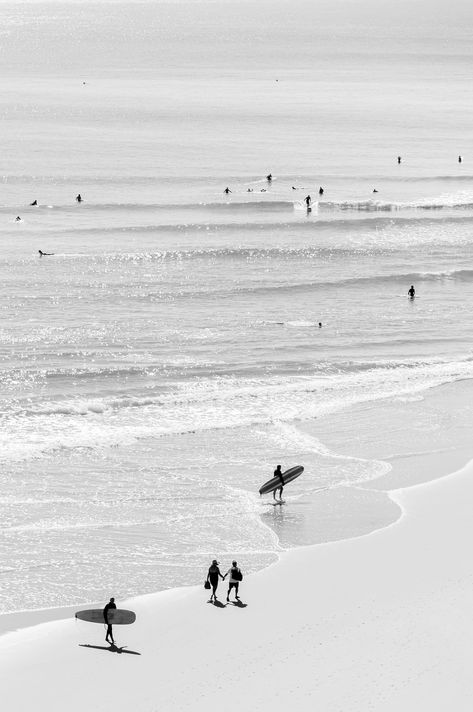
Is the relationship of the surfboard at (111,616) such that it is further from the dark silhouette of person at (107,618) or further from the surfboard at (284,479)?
the surfboard at (284,479)

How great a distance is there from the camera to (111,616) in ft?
68.4

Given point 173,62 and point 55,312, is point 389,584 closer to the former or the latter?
point 55,312

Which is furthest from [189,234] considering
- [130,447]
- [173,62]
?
[173,62]

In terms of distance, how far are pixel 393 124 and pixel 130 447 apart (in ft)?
245

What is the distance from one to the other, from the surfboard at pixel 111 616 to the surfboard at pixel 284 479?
7546 mm

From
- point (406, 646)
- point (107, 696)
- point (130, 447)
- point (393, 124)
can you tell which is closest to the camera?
point (107, 696)

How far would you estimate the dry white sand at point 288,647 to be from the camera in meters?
18.7

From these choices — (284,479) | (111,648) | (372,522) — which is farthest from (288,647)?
(284,479)

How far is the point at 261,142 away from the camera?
88812mm

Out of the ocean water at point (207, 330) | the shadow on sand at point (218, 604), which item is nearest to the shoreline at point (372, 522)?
the ocean water at point (207, 330)

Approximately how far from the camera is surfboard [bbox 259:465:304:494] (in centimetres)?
2825

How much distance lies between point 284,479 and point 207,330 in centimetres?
1602

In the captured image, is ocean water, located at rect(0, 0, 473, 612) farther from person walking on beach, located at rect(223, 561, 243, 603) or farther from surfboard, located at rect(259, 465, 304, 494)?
person walking on beach, located at rect(223, 561, 243, 603)

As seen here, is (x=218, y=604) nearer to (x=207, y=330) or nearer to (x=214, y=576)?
Answer: (x=214, y=576)
